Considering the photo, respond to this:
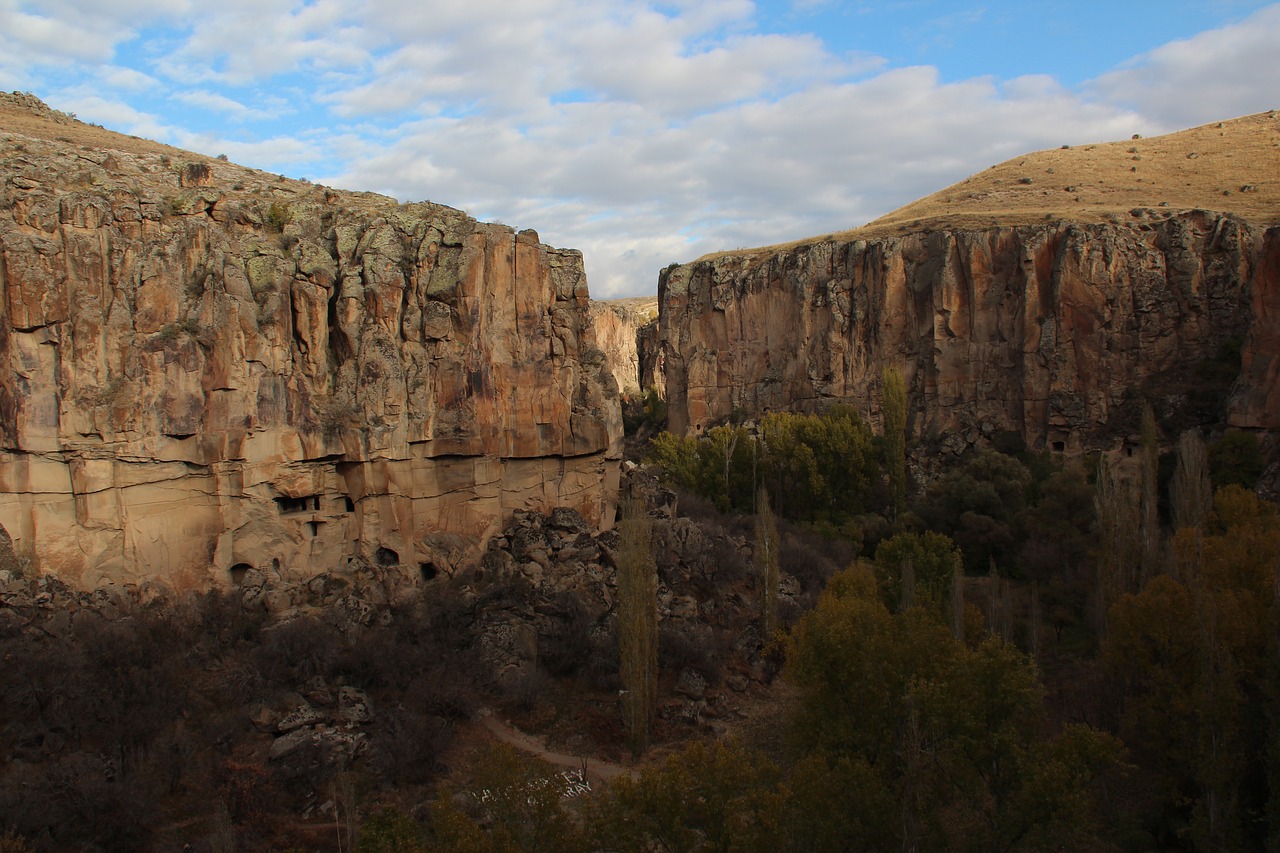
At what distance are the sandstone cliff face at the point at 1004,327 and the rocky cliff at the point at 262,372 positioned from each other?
2579cm

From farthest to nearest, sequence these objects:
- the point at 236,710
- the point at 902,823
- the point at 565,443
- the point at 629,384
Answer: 1. the point at 629,384
2. the point at 565,443
3. the point at 236,710
4. the point at 902,823

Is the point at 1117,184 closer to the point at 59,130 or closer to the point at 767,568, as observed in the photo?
the point at 767,568

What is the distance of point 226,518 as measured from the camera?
24000mm

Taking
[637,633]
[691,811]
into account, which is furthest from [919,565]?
[691,811]

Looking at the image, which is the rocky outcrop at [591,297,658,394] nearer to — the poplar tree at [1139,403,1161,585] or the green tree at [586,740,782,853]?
the poplar tree at [1139,403,1161,585]

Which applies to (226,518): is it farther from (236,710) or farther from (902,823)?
(902,823)

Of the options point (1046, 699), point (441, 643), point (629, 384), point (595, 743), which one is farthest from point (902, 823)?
point (629, 384)

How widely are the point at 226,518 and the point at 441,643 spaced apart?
588 cm

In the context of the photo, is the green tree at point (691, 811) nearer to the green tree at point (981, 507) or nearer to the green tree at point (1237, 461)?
the green tree at point (981, 507)

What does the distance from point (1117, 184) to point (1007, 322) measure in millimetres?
17216

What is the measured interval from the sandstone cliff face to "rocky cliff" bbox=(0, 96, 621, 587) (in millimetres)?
25792

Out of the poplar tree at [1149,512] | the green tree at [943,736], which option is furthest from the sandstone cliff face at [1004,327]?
the green tree at [943,736]

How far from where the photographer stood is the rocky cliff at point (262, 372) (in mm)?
21906

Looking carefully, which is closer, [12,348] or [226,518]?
[12,348]
